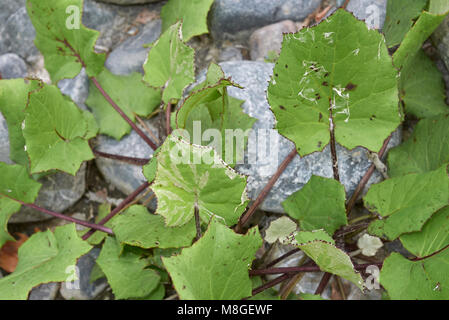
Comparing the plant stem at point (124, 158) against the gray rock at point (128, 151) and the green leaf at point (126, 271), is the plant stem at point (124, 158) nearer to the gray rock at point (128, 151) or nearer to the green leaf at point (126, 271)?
the gray rock at point (128, 151)

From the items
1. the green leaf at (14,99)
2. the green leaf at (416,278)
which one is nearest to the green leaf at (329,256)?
the green leaf at (416,278)

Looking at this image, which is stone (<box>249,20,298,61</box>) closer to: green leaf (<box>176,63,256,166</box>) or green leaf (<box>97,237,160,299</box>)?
green leaf (<box>176,63,256,166</box>)

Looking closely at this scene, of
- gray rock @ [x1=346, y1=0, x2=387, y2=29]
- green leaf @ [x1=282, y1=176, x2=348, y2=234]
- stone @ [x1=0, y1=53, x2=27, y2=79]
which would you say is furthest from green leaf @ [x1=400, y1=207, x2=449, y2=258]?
stone @ [x1=0, y1=53, x2=27, y2=79]

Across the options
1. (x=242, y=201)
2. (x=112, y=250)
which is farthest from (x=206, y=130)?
(x=112, y=250)

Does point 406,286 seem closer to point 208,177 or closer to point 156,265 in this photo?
point 208,177

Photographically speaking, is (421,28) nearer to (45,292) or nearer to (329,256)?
(329,256)
